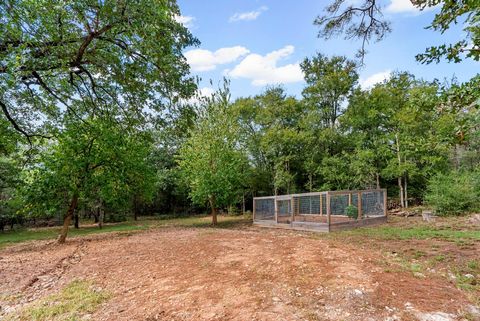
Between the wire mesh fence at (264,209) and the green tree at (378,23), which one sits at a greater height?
the green tree at (378,23)

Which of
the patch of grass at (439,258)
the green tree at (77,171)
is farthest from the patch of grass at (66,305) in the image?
the patch of grass at (439,258)

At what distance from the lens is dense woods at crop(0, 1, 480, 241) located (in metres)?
4.15

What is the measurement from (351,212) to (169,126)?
27.6ft

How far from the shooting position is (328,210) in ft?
34.1

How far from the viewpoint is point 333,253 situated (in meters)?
5.73

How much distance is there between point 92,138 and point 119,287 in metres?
6.58

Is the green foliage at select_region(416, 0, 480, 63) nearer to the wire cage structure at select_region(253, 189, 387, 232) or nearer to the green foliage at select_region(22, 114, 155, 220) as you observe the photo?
the green foliage at select_region(22, 114, 155, 220)

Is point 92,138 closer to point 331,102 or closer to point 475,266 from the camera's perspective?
point 475,266

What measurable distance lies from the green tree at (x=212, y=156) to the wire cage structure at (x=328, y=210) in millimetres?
2406

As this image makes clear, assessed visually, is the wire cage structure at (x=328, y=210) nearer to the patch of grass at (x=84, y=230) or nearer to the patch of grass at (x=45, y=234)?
the patch of grass at (x=84, y=230)

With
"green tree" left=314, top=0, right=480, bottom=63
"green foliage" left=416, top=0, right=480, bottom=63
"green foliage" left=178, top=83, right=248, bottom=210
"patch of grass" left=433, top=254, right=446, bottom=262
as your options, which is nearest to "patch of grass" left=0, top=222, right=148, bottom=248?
"green foliage" left=178, top=83, right=248, bottom=210

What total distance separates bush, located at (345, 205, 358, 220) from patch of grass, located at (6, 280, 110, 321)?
9533 mm

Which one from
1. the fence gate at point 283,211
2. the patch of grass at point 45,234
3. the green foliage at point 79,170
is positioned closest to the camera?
the green foliage at point 79,170

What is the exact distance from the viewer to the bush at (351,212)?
11164 millimetres
